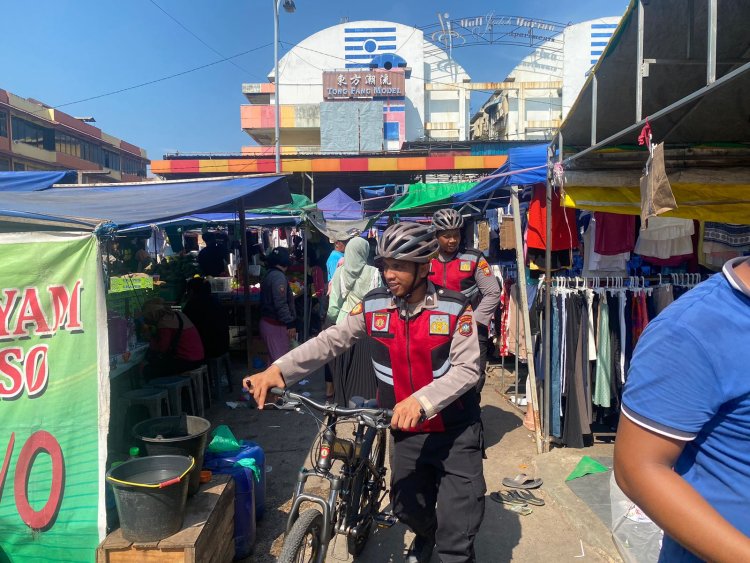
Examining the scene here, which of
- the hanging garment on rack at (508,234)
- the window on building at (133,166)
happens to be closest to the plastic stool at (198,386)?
the hanging garment on rack at (508,234)

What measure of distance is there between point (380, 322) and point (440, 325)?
12.7 inches

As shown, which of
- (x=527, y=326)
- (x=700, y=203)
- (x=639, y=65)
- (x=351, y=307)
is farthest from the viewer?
(x=351, y=307)

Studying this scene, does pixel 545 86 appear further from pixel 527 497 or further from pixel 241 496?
pixel 241 496

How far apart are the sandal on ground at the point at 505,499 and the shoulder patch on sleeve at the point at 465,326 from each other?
92.9 inches

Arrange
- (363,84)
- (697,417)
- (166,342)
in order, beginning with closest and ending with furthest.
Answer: (697,417)
(166,342)
(363,84)

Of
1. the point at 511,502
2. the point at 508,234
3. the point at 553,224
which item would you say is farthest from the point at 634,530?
the point at 508,234

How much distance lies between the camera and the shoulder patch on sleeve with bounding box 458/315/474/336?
265 cm

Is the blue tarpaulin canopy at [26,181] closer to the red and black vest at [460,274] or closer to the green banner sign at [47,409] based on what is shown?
the green banner sign at [47,409]

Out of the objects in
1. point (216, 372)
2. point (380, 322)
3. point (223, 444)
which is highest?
point (380, 322)

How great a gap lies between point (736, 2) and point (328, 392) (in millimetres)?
5614

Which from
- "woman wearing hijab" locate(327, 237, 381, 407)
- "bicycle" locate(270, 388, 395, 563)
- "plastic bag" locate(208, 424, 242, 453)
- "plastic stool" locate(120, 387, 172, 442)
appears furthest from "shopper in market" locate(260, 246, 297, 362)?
"bicycle" locate(270, 388, 395, 563)

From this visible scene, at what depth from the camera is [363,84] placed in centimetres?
3612

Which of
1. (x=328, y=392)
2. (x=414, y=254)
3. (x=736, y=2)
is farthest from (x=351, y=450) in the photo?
(x=328, y=392)

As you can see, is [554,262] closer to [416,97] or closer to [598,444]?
[598,444]
